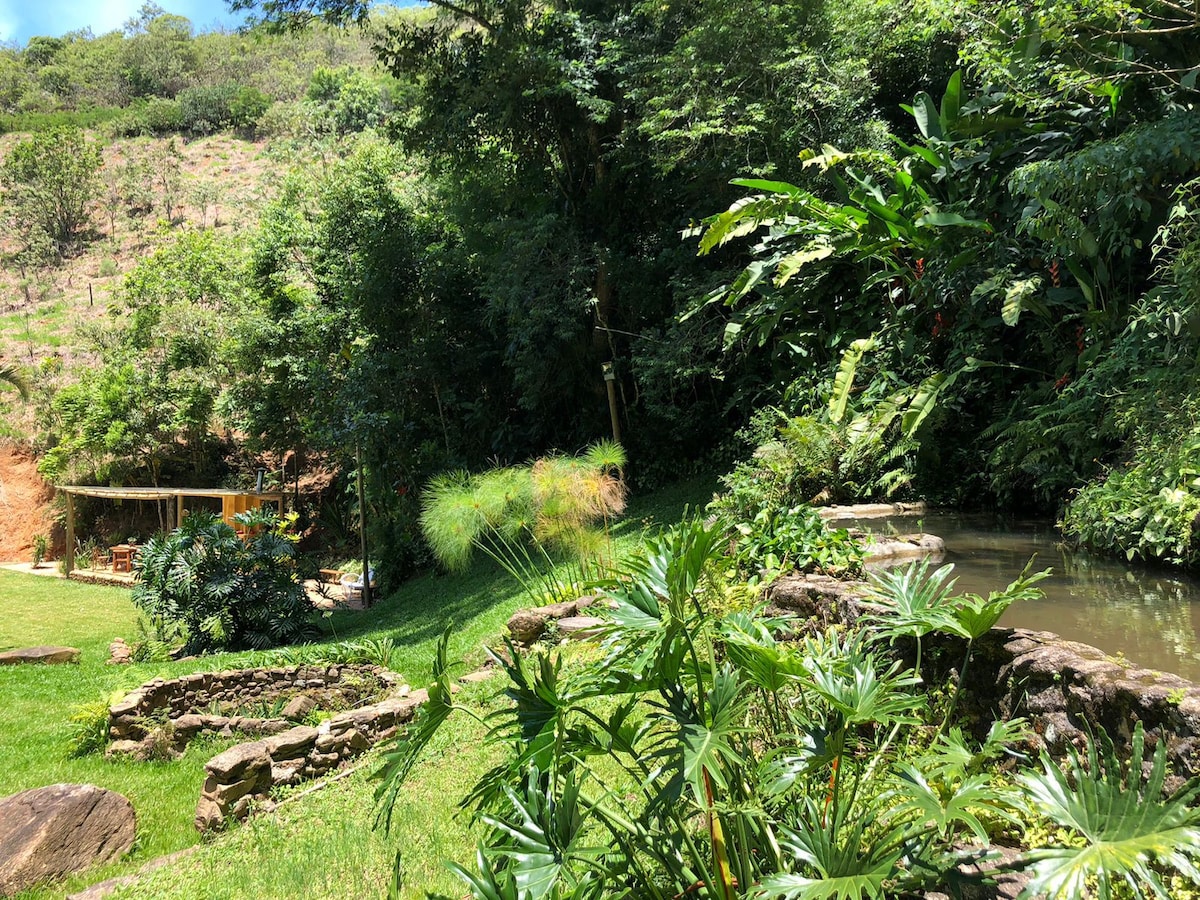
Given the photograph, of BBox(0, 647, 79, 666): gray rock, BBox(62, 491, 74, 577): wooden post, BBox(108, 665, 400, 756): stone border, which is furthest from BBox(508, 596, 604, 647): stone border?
BBox(62, 491, 74, 577): wooden post

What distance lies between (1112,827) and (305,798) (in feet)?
15.8

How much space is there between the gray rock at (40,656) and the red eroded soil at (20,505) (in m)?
14.1

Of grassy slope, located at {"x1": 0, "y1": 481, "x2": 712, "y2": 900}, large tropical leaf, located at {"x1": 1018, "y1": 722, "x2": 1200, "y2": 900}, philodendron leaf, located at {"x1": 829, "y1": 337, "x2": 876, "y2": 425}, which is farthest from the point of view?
philodendron leaf, located at {"x1": 829, "y1": 337, "x2": 876, "y2": 425}

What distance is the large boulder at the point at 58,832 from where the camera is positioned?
4.29 meters

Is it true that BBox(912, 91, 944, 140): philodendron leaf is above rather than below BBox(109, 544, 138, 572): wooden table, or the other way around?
above

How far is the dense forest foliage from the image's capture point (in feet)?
17.9

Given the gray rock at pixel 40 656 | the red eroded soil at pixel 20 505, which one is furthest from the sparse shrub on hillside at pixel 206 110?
the gray rock at pixel 40 656

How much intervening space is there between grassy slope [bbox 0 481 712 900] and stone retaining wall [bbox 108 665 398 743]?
0.33 meters

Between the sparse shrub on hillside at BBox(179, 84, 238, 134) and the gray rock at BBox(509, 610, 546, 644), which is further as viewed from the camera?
the sparse shrub on hillside at BBox(179, 84, 238, 134)

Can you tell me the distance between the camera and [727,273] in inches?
382

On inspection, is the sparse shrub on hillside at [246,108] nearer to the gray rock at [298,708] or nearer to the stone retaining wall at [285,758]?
the gray rock at [298,708]

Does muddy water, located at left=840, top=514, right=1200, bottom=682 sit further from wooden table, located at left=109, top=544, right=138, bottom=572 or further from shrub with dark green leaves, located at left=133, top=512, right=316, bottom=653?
wooden table, located at left=109, top=544, right=138, bottom=572

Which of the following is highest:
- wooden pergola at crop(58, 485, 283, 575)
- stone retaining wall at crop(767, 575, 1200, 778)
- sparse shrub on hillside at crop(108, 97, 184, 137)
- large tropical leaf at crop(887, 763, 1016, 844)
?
sparse shrub on hillside at crop(108, 97, 184, 137)

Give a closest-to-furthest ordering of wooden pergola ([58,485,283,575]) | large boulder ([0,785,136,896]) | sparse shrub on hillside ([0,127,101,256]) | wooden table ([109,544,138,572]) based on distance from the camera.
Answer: large boulder ([0,785,136,896]) → wooden pergola ([58,485,283,575]) → wooden table ([109,544,138,572]) → sparse shrub on hillside ([0,127,101,256])
